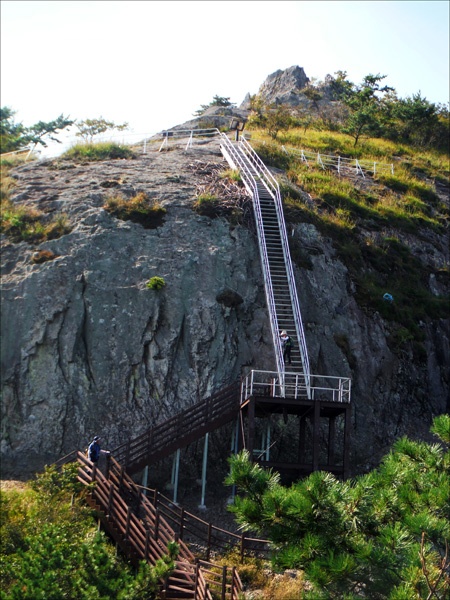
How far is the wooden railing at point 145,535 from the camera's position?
20.0 meters

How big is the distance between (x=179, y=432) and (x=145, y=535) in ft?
20.7

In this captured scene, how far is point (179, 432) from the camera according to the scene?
2812 centimetres

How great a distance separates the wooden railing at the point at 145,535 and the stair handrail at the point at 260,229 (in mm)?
6943

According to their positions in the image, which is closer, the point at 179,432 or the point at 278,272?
the point at 179,432

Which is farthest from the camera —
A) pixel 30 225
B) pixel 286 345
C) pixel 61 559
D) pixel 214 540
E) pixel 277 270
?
pixel 30 225

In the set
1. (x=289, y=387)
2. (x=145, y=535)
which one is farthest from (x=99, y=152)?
(x=145, y=535)

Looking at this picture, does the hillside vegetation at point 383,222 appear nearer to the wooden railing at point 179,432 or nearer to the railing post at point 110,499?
the wooden railing at point 179,432

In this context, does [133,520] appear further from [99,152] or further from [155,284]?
[99,152]

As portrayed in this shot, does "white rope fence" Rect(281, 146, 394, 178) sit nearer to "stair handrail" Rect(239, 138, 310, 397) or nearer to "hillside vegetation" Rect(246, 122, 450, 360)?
"hillside vegetation" Rect(246, 122, 450, 360)

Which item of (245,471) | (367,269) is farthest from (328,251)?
(245,471)

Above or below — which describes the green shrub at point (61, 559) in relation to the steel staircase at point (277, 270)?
below

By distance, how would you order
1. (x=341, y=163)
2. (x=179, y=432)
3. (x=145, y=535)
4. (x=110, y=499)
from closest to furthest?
(x=145, y=535), (x=110, y=499), (x=179, y=432), (x=341, y=163)

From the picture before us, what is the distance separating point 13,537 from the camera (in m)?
21.6

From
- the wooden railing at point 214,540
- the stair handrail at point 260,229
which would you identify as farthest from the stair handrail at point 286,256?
the wooden railing at point 214,540
